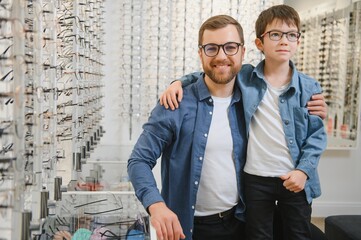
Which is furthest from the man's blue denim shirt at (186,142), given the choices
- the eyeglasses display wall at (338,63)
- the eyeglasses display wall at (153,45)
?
the eyeglasses display wall at (338,63)

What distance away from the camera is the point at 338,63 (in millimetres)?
4125

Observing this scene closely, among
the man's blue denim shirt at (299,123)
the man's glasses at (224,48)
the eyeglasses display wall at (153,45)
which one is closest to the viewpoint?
the man's glasses at (224,48)

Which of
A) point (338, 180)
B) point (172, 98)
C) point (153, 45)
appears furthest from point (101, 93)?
point (338, 180)

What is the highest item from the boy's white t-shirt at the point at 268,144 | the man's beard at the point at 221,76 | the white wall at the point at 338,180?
the man's beard at the point at 221,76

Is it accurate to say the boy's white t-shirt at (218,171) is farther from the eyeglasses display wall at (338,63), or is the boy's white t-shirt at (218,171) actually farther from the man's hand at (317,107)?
the eyeglasses display wall at (338,63)

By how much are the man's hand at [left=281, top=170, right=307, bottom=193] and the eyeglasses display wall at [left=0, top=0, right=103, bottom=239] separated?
31.2 inches

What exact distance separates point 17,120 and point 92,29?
1.65 meters

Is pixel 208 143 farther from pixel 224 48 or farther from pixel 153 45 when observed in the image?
pixel 153 45

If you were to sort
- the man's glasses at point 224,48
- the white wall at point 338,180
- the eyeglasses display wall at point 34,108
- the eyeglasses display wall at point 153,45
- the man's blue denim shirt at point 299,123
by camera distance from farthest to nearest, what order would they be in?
the white wall at point 338,180, the eyeglasses display wall at point 153,45, the man's blue denim shirt at point 299,123, the man's glasses at point 224,48, the eyeglasses display wall at point 34,108

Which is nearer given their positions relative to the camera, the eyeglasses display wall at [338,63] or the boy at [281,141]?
the boy at [281,141]

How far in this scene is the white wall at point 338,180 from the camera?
4242 mm

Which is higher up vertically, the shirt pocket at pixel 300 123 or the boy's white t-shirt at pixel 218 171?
the shirt pocket at pixel 300 123

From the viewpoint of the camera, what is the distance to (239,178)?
1510mm

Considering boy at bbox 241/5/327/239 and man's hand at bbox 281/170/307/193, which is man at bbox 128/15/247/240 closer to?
boy at bbox 241/5/327/239
